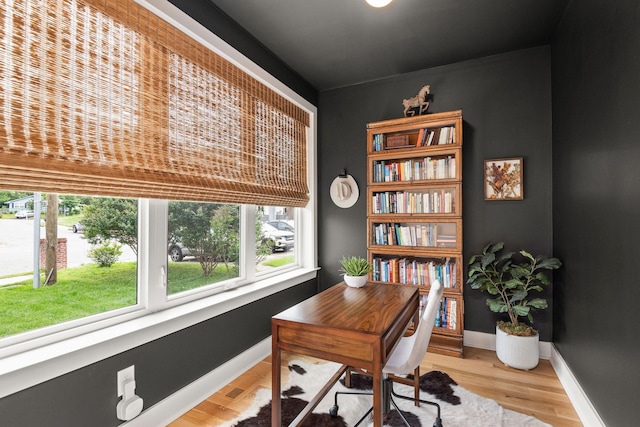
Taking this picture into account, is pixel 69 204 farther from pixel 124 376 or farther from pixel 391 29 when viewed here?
pixel 391 29

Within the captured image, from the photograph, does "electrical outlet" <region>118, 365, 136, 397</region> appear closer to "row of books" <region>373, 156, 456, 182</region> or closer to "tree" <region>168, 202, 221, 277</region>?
"tree" <region>168, 202, 221, 277</region>

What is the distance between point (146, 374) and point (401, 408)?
5.21ft

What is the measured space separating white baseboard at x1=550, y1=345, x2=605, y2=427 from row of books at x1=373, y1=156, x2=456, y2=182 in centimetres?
172

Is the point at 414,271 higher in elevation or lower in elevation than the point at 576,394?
higher

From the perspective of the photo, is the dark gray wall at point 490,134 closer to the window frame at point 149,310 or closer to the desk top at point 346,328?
the window frame at point 149,310

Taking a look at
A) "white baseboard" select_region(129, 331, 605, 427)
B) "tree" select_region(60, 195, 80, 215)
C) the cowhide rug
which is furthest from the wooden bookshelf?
"tree" select_region(60, 195, 80, 215)

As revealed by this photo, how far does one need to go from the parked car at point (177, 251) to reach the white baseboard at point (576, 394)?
8.88 feet

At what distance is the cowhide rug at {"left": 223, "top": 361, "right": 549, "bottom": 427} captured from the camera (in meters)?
1.92

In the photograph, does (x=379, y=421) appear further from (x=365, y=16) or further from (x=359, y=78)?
(x=359, y=78)

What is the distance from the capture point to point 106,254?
1.86m

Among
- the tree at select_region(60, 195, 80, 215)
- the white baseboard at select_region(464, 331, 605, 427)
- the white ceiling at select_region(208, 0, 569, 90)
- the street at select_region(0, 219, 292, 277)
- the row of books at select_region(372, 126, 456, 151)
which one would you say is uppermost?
the white ceiling at select_region(208, 0, 569, 90)

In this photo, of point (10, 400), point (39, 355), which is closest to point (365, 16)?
point (39, 355)

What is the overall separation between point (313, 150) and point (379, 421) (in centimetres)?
286

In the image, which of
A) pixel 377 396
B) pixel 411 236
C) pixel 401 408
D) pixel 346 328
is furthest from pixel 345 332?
pixel 411 236
